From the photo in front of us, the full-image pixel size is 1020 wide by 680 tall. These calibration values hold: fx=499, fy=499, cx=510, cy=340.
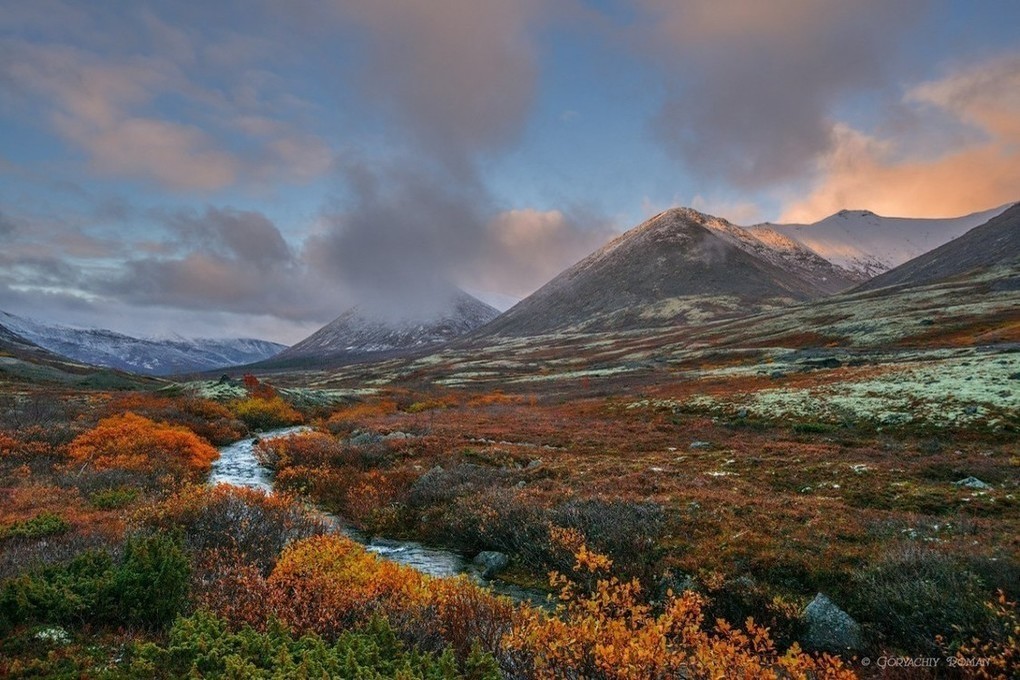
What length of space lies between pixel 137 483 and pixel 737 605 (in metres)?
18.2

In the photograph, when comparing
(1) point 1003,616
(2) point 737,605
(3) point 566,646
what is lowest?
(2) point 737,605

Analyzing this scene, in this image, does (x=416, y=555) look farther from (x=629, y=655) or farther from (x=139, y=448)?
(x=139, y=448)

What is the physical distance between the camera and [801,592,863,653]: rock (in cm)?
856

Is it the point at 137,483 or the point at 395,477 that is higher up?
the point at 137,483

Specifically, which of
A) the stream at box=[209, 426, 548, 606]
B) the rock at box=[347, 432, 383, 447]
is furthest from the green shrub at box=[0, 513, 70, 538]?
the rock at box=[347, 432, 383, 447]

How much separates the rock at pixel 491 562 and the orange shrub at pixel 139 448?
1410 centimetres

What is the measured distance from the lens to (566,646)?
6703 millimetres

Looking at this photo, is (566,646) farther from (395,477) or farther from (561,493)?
(395,477)

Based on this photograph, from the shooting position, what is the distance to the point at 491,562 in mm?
13172

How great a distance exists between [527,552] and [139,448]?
19907 mm

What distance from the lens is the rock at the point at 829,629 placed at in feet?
28.1

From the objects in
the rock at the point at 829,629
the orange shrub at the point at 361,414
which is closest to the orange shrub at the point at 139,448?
the orange shrub at the point at 361,414

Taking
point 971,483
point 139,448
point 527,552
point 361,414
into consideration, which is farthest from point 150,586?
point 361,414

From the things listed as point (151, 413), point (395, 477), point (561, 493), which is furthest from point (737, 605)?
point (151, 413)
